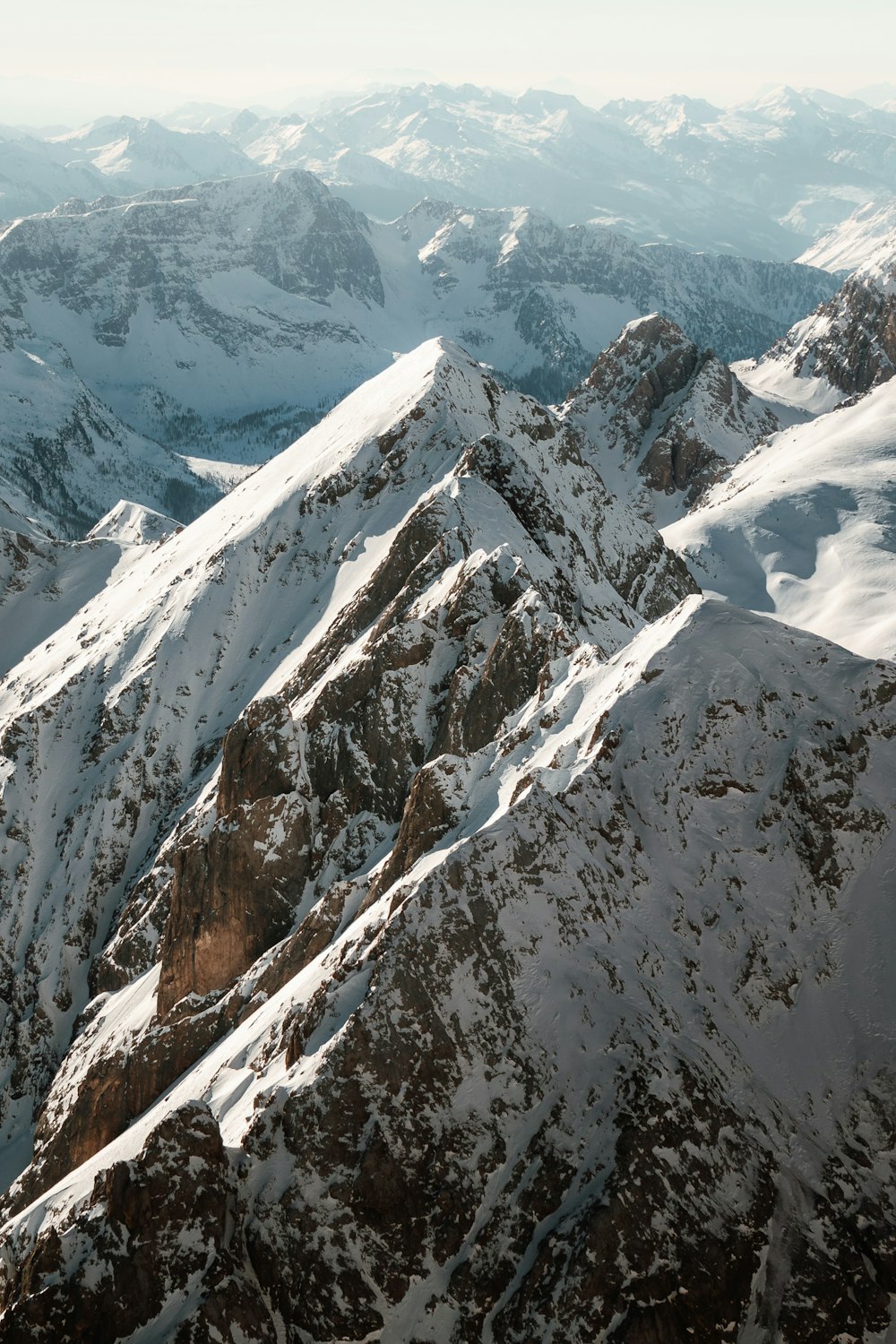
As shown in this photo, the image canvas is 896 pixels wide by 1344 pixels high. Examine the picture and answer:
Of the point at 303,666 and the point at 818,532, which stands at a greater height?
the point at 303,666

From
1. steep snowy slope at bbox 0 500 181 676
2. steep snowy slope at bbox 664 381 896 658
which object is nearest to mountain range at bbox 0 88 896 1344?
steep snowy slope at bbox 664 381 896 658

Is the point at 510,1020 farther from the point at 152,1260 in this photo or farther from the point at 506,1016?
the point at 152,1260

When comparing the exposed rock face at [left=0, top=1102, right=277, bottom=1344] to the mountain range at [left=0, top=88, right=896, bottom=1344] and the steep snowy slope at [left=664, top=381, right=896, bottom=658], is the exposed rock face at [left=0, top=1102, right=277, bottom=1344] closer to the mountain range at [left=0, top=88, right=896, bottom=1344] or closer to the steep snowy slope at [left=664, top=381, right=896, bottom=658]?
the mountain range at [left=0, top=88, right=896, bottom=1344]

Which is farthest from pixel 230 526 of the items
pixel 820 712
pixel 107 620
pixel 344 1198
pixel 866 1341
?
pixel 866 1341

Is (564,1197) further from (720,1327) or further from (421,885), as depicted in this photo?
(421,885)

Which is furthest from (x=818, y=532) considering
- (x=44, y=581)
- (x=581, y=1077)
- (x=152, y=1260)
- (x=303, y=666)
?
(x=152, y=1260)

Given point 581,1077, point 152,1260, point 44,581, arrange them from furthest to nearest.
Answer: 1. point 44,581
2. point 581,1077
3. point 152,1260

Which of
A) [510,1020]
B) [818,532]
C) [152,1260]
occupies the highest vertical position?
[510,1020]
